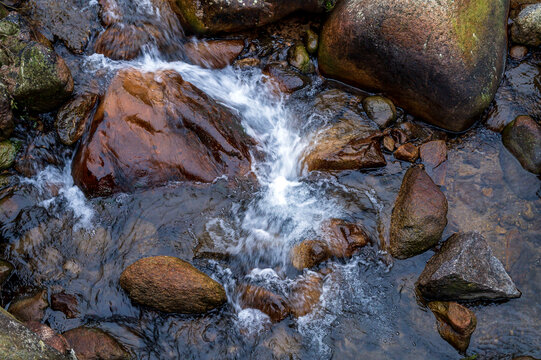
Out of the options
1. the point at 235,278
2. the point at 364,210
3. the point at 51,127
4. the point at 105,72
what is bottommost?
the point at 235,278

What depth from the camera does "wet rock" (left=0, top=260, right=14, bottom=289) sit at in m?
4.92

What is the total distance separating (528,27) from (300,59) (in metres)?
3.52

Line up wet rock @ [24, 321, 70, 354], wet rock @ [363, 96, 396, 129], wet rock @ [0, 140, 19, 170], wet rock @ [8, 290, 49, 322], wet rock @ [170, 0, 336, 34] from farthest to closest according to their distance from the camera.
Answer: wet rock @ [170, 0, 336, 34] < wet rock @ [363, 96, 396, 129] < wet rock @ [0, 140, 19, 170] < wet rock @ [8, 290, 49, 322] < wet rock @ [24, 321, 70, 354]

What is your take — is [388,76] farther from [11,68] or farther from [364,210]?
[11,68]

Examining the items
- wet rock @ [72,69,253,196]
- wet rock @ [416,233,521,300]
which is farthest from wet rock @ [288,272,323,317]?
wet rock @ [72,69,253,196]

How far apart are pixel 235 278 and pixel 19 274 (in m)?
2.66

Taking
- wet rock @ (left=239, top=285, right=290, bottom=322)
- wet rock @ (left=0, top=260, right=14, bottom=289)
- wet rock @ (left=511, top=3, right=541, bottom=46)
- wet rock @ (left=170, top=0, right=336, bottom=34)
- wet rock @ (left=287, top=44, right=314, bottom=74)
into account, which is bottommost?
wet rock @ (left=239, top=285, right=290, bottom=322)

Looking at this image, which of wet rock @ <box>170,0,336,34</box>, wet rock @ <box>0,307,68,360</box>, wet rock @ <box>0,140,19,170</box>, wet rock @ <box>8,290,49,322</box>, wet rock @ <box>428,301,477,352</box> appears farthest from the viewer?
wet rock @ <box>170,0,336,34</box>

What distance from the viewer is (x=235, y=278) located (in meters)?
5.13

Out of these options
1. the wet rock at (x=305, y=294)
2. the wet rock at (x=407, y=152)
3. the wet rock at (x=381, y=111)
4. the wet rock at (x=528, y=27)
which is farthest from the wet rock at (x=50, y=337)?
the wet rock at (x=528, y=27)

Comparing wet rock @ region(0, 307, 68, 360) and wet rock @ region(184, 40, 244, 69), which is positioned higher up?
wet rock @ region(184, 40, 244, 69)

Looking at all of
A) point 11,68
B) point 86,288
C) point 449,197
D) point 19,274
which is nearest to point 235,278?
point 86,288

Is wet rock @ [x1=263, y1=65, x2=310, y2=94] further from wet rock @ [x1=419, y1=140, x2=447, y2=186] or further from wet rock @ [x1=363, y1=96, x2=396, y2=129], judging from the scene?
wet rock @ [x1=419, y1=140, x2=447, y2=186]

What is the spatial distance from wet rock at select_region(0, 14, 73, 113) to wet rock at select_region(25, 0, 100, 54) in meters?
0.50
